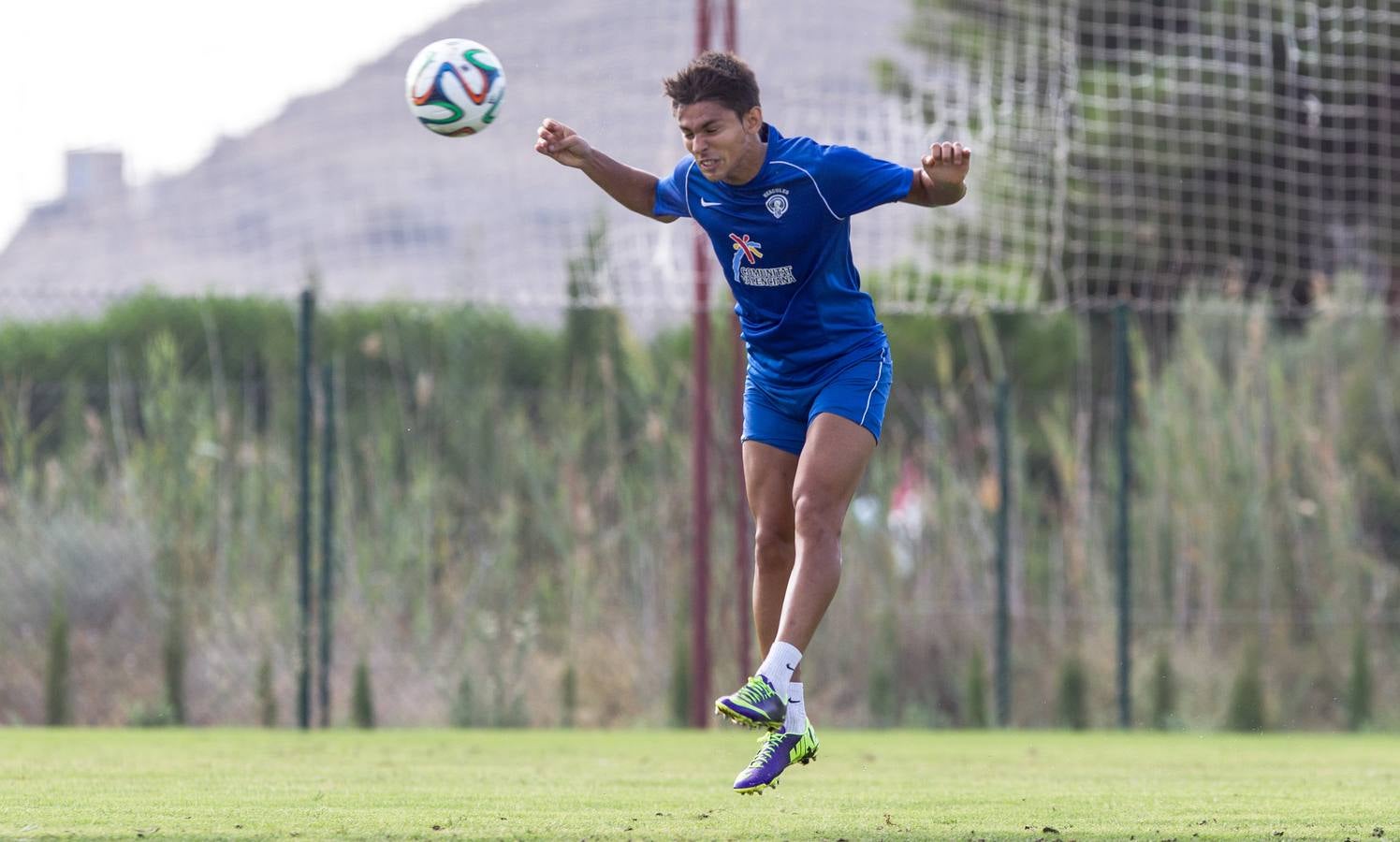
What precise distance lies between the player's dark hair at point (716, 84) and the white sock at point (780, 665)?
1.54 metres

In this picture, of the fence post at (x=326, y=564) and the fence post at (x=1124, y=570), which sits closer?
the fence post at (x=326, y=564)

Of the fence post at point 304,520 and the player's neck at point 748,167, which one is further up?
the player's neck at point 748,167

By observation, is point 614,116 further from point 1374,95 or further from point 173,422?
point 1374,95

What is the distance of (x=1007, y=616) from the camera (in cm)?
1024

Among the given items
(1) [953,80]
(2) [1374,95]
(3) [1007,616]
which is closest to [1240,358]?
(3) [1007,616]

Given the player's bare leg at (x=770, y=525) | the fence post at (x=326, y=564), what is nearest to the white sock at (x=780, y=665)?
the player's bare leg at (x=770, y=525)

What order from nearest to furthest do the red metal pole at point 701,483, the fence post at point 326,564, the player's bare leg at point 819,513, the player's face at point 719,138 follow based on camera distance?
the player's bare leg at point 819,513, the player's face at point 719,138, the fence post at point 326,564, the red metal pole at point 701,483

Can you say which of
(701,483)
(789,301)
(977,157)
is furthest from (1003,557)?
(789,301)

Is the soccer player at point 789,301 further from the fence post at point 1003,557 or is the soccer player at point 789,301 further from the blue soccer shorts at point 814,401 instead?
the fence post at point 1003,557

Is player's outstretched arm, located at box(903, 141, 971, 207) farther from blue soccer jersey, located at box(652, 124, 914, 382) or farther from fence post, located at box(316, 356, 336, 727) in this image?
fence post, located at box(316, 356, 336, 727)

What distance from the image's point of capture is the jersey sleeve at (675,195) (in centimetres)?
563

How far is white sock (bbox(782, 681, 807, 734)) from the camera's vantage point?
5039mm

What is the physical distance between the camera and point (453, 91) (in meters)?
5.79

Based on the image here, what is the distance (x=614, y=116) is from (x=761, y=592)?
6782 mm
